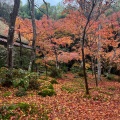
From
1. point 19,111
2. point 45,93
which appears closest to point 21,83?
point 45,93

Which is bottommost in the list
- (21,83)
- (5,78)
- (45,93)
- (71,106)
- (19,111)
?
(71,106)

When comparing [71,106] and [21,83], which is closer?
[71,106]

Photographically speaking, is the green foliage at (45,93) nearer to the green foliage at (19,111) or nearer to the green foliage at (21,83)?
the green foliage at (21,83)

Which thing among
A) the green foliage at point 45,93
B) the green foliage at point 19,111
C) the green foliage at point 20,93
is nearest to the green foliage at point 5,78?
the green foliage at point 20,93

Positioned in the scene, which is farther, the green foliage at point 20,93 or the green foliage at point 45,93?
the green foliage at point 45,93

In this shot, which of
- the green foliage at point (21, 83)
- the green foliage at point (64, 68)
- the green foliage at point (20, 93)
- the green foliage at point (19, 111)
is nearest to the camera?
the green foliage at point (19, 111)

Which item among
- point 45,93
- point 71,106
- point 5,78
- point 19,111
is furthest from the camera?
point 5,78

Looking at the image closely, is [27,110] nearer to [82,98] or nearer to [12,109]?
[12,109]

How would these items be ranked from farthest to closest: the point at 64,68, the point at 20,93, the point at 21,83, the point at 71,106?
the point at 64,68 < the point at 21,83 < the point at 20,93 < the point at 71,106

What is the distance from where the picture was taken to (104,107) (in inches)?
378

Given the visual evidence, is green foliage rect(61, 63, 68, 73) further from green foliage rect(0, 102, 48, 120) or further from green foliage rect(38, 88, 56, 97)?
green foliage rect(0, 102, 48, 120)

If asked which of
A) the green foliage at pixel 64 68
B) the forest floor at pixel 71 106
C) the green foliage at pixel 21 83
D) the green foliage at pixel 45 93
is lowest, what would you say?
the forest floor at pixel 71 106

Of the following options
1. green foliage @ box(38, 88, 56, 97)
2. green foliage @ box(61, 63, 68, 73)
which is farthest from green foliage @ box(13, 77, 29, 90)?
green foliage @ box(61, 63, 68, 73)

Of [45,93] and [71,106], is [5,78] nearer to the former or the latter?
[45,93]
